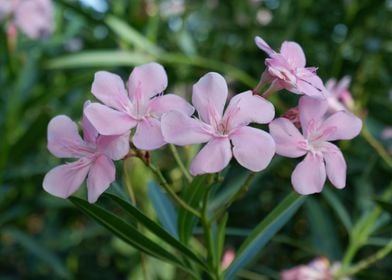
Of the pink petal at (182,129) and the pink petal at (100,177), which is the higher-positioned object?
the pink petal at (182,129)

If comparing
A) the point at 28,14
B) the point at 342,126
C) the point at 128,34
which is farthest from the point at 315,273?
the point at 28,14

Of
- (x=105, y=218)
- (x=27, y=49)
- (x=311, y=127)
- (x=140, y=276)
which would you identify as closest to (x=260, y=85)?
(x=311, y=127)

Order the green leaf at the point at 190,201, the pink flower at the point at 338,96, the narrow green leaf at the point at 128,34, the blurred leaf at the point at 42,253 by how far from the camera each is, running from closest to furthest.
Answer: the green leaf at the point at 190,201 → the pink flower at the point at 338,96 → the blurred leaf at the point at 42,253 → the narrow green leaf at the point at 128,34

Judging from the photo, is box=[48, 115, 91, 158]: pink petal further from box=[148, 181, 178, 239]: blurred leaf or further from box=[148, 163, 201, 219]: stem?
box=[148, 181, 178, 239]: blurred leaf

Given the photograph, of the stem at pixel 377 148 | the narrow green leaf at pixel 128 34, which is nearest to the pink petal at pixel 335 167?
the stem at pixel 377 148

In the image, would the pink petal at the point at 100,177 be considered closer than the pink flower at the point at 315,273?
Yes

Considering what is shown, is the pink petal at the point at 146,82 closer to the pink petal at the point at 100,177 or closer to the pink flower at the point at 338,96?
the pink petal at the point at 100,177

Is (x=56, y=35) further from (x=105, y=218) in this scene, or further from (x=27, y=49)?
(x=105, y=218)
